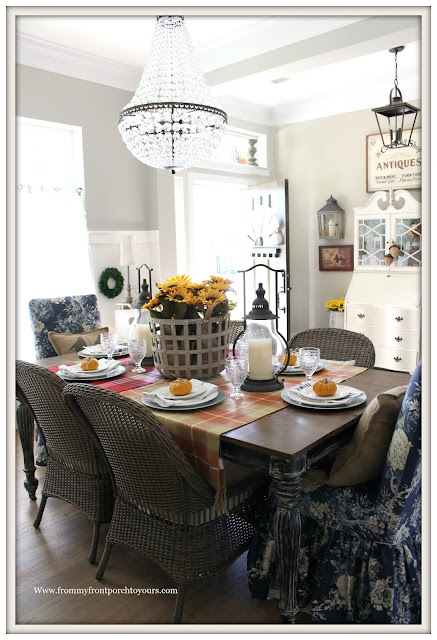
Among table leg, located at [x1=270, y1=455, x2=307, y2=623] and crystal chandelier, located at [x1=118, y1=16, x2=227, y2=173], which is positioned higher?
crystal chandelier, located at [x1=118, y1=16, x2=227, y2=173]

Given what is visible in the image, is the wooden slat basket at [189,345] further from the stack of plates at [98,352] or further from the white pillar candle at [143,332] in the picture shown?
the stack of plates at [98,352]

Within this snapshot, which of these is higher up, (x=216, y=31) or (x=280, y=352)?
(x=216, y=31)

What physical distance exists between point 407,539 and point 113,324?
10.6 feet

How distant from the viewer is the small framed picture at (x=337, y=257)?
17.6 feet

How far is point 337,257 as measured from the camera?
5445 millimetres

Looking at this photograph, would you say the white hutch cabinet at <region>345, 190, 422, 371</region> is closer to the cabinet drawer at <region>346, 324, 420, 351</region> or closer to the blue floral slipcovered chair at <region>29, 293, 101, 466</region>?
the cabinet drawer at <region>346, 324, 420, 351</region>

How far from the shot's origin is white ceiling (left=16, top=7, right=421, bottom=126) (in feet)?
10.6

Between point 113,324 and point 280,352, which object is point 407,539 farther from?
point 113,324

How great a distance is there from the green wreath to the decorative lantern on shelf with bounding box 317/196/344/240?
87.3 inches

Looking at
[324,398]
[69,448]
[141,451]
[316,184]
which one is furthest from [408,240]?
[141,451]

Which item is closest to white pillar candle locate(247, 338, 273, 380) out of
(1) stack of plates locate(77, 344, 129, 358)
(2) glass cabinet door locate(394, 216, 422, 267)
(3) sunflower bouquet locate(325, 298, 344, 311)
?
(1) stack of plates locate(77, 344, 129, 358)

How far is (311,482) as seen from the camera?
174cm

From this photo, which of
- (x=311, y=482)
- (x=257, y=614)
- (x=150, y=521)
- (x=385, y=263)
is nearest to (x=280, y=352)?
(x=311, y=482)

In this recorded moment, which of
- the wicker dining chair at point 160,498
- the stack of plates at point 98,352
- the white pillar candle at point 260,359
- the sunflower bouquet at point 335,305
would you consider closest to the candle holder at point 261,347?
the white pillar candle at point 260,359
